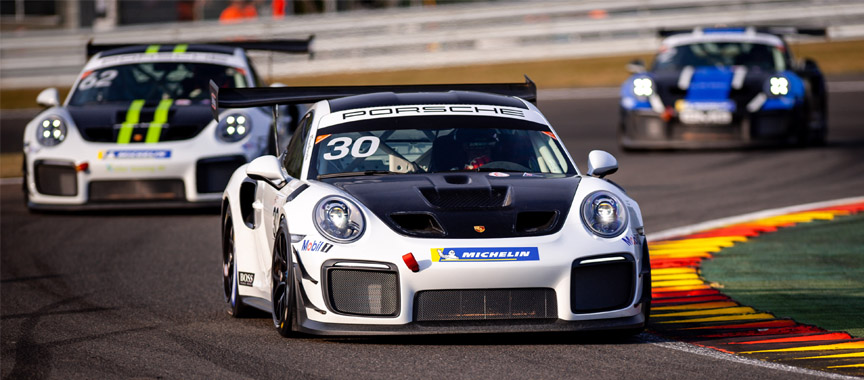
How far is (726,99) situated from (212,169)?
6115 millimetres

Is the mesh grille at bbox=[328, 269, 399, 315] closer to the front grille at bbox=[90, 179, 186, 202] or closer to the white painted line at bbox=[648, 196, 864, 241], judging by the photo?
the white painted line at bbox=[648, 196, 864, 241]

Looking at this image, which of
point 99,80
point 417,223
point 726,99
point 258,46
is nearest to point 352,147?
point 417,223

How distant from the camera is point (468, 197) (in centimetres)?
628

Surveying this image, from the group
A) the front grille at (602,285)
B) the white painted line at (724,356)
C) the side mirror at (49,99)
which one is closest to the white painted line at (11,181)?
the side mirror at (49,99)

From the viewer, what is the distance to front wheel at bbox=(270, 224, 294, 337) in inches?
248

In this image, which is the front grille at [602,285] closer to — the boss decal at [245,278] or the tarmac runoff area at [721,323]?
the tarmac runoff area at [721,323]

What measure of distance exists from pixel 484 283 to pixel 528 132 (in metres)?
1.49

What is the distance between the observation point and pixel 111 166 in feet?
38.7

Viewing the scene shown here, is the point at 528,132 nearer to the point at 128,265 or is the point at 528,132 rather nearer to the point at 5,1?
the point at 128,265

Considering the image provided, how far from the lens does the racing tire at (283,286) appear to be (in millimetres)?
6285

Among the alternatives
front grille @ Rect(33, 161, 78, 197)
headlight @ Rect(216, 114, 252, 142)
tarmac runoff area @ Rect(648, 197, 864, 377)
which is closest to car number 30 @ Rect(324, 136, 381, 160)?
tarmac runoff area @ Rect(648, 197, 864, 377)

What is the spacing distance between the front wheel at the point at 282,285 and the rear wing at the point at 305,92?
126cm

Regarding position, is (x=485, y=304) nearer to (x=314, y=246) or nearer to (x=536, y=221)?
(x=536, y=221)

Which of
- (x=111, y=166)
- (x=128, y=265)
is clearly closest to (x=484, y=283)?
(x=128, y=265)
